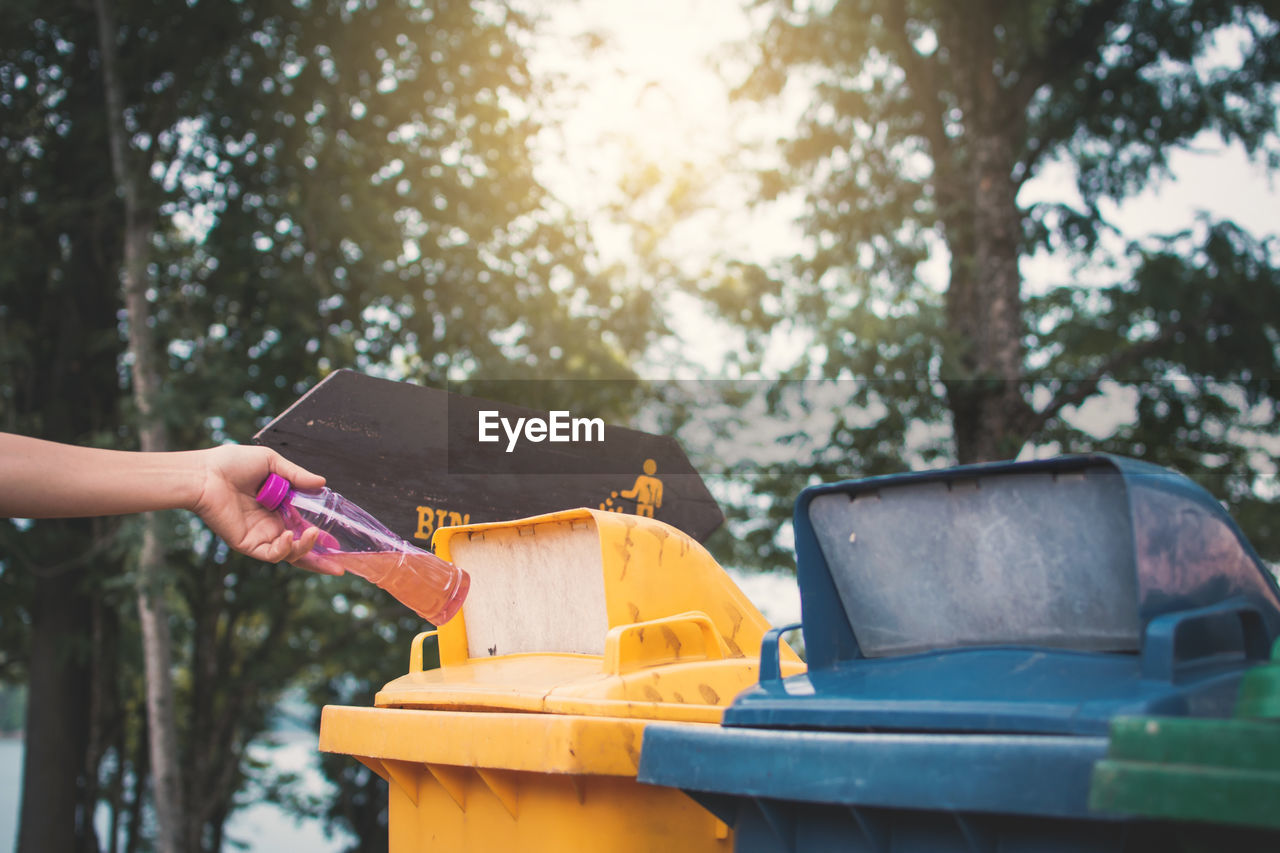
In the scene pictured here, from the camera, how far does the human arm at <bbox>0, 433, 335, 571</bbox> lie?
6.82ft

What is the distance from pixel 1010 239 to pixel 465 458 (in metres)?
7.04

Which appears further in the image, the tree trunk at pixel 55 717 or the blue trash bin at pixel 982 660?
the tree trunk at pixel 55 717

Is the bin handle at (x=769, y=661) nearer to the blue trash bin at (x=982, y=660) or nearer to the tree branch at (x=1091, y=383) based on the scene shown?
the blue trash bin at (x=982, y=660)

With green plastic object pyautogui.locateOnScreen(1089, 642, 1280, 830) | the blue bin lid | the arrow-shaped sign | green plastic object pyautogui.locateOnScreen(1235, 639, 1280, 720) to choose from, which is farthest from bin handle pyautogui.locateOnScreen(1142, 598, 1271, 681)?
the arrow-shaped sign

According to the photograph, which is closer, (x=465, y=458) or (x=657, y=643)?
(x=657, y=643)

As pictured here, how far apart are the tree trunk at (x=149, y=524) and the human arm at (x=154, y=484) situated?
4.67 metres

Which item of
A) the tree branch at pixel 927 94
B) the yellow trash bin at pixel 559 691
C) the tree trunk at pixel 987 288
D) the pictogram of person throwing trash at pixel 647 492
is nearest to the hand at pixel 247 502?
the yellow trash bin at pixel 559 691

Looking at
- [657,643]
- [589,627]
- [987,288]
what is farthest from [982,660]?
[987,288]

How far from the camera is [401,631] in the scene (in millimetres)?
9859

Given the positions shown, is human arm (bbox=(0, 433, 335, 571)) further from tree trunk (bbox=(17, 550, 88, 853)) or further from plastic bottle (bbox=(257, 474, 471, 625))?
tree trunk (bbox=(17, 550, 88, 853))

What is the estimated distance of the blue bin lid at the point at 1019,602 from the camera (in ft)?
5.78

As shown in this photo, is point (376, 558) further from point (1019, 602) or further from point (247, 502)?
point (1019, 602)

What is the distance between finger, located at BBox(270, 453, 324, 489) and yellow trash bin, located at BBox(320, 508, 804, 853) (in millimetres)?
600

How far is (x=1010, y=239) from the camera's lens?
9047 millimetres
